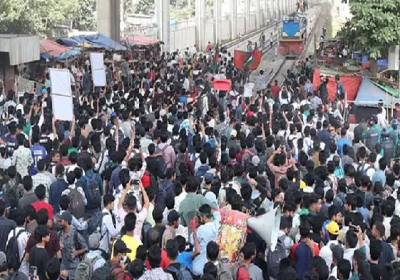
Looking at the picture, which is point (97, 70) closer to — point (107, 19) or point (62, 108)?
point (62, 108)

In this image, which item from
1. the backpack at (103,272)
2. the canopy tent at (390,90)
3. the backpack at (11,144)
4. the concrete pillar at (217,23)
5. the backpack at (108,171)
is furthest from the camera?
the concrete pillar at (217,23)

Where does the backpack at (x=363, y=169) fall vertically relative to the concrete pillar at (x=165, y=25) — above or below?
below

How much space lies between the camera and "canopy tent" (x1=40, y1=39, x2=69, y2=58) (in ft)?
79.2

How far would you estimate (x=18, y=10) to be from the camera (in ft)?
130

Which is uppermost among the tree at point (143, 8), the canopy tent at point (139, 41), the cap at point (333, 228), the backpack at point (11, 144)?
the tree at point (143, 8)

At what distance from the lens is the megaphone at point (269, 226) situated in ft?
22.8

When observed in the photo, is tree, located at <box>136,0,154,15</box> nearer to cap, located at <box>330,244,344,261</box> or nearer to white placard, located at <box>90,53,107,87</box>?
white placard, located at <box>90,53,107,87</box>

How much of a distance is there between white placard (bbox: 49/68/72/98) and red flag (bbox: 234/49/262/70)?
37.7ft

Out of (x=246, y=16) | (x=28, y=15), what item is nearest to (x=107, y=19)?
(x=28, y=15)

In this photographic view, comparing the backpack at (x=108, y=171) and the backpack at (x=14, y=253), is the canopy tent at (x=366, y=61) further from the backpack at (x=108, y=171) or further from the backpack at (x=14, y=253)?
the backpack at (x=14, y=253)

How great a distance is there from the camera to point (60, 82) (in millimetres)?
12367

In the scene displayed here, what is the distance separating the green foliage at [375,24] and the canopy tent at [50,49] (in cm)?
973

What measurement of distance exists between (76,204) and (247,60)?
51.4 ft

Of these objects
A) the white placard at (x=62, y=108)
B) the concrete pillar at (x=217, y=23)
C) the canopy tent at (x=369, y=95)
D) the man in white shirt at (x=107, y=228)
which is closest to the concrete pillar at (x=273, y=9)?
the concrete pillar at (x=217, y=23)
